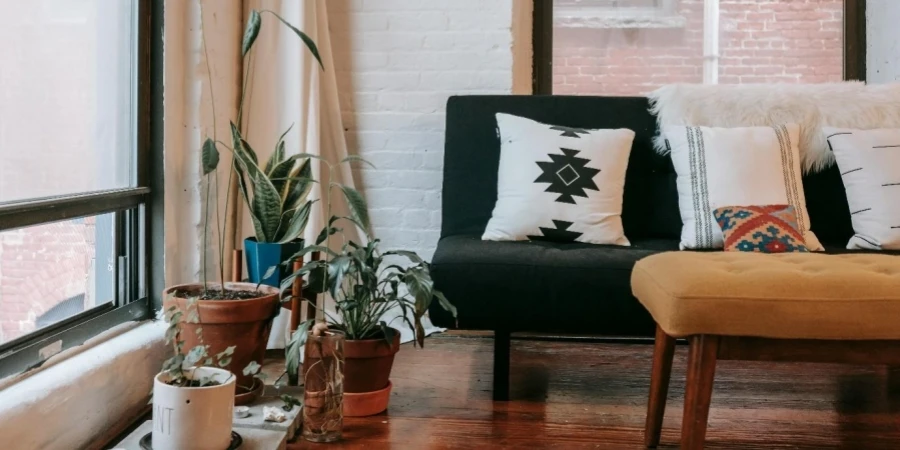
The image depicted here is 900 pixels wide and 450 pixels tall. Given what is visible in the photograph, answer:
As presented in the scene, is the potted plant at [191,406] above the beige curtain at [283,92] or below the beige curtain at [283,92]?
below

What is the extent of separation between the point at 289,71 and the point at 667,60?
62.9 inches

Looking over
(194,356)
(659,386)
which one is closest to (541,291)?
(659,386)

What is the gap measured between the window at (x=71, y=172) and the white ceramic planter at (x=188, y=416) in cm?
34

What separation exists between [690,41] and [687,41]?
1 cm

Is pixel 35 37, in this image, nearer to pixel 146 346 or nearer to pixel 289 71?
pixel 146 346

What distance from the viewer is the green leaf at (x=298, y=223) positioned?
2.25 metres

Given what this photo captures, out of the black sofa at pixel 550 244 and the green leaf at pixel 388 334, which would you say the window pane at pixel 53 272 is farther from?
the black sofa at pixel 550 244

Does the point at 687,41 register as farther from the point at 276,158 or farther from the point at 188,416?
the point at 188,416

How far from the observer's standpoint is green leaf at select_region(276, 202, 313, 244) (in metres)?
2.25

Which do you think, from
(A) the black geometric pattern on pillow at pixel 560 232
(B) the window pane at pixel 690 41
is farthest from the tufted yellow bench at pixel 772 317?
(B) the window pane at pixel 690 41

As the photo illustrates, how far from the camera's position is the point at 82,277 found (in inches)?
79.3

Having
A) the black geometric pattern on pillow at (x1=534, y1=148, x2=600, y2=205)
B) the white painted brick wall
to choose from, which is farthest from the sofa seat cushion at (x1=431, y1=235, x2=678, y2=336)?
the white painted brick wall

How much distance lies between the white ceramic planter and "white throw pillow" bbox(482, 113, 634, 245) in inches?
40.0

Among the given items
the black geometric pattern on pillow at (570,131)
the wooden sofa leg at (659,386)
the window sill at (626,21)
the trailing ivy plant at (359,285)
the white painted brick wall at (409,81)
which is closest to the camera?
the wooden sofa leg at (659,386)
